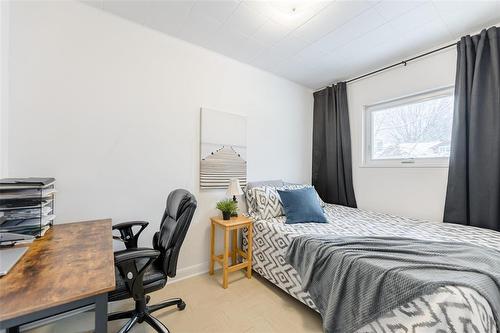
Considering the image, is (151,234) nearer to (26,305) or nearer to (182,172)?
(182,172)

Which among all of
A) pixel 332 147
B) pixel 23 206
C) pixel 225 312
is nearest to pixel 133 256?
pixel 23 206

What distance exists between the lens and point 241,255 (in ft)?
7.94

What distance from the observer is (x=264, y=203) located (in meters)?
2.45

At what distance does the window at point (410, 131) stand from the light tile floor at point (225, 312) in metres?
2.04

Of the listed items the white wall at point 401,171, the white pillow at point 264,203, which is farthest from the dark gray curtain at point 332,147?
the white pillow at point 264,203

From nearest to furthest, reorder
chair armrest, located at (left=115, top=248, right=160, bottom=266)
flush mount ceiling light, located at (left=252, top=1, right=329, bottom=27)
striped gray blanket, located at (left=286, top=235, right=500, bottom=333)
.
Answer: striped gray blanket, located at (left=286, top=235, right=500, bottom=333)
chair armrest, located at (left=115, top=248, right=160, bottom=266)
flush mount ceiling light, located at (left=252, top=1, right=329, bottom=27)

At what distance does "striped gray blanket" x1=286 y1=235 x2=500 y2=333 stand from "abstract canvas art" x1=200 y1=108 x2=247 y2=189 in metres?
1.17

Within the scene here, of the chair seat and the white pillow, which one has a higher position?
the white pillow

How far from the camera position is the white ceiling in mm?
1760

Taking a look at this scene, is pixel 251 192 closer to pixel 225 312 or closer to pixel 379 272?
pixel 225 312

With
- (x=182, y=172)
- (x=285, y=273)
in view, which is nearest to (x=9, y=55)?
(x=182, y=172)

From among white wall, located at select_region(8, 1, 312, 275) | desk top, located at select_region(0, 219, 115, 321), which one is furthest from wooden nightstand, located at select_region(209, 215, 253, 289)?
desk top, located at select_region(0, 219, 115, 321)

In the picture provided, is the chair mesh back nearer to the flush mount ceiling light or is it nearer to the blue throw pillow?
the blue throw pillow

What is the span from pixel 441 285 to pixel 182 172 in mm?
2079
